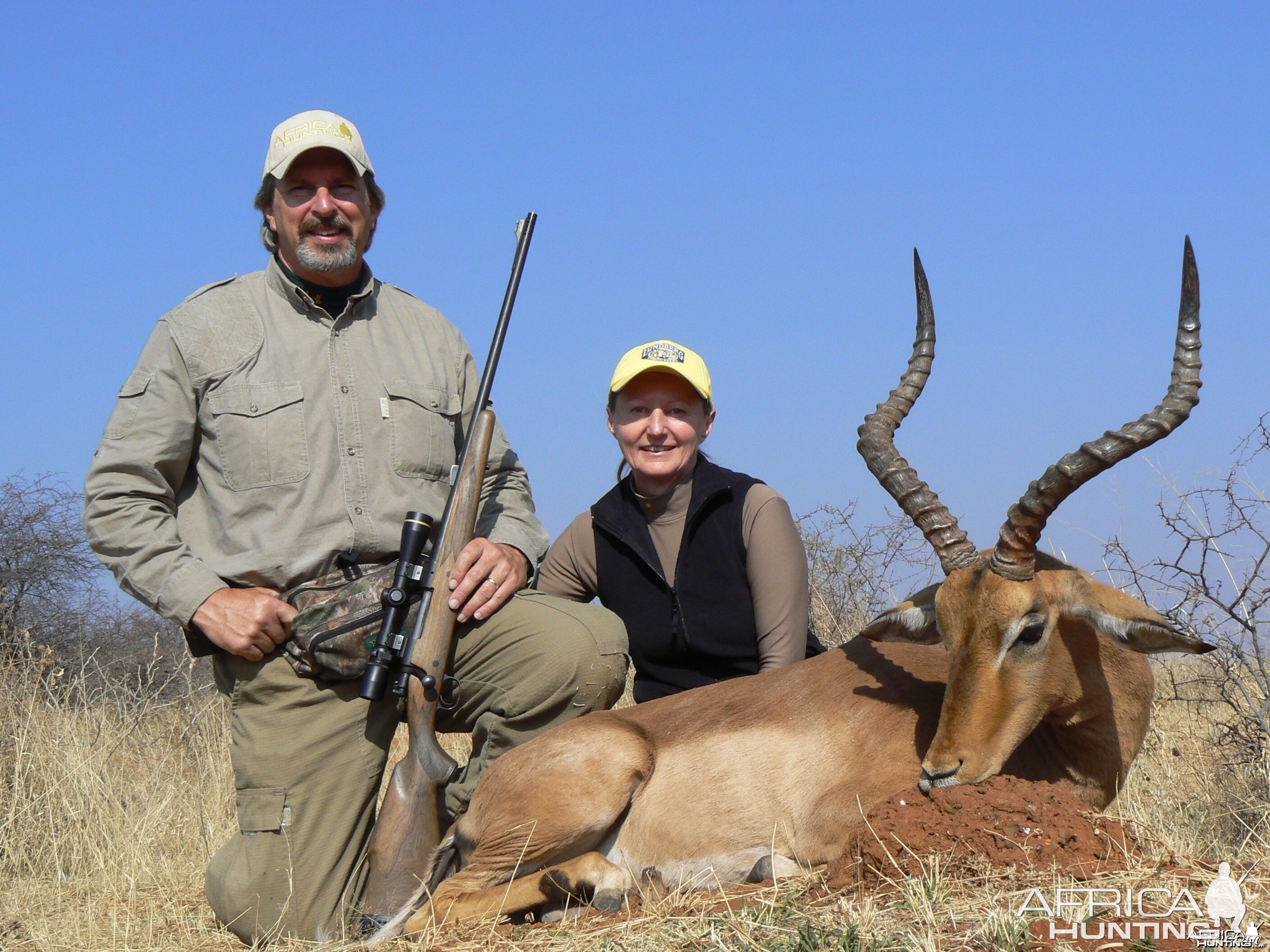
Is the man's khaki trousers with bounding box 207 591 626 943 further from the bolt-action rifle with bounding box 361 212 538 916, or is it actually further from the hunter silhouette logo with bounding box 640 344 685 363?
the hunter silhouette logo with bounding box 640 344 685 363

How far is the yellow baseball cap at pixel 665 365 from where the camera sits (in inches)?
238

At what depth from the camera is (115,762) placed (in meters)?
8.05

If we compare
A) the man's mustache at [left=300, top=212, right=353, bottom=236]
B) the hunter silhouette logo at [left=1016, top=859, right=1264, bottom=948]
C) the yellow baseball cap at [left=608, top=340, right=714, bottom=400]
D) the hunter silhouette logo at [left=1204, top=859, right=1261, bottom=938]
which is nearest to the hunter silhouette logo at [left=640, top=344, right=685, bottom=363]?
the yellow baseball cap at [left=608, top=340, right=714, bottom=400]

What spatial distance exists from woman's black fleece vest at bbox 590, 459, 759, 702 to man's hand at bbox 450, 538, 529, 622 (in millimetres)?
652

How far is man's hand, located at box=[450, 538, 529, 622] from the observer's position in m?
5.39

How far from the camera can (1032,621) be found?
15.3 ft

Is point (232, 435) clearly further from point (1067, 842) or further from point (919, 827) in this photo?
point (1067, 842)

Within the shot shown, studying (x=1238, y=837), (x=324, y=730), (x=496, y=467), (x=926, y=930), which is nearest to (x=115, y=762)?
(x=324, y=730)

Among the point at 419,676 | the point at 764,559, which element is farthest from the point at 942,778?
the point at 419,676

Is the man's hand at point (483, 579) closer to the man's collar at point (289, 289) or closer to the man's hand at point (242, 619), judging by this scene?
the man's hand at point (242, 619)

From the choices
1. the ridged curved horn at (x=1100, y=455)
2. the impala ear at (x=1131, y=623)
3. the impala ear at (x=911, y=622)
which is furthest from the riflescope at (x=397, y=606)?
the impala ear at (x=1131, y=623)

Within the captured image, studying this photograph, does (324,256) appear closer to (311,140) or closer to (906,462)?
(311,140)

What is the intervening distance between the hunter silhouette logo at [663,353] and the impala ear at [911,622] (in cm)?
170

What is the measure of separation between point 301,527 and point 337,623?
504 millimetres
